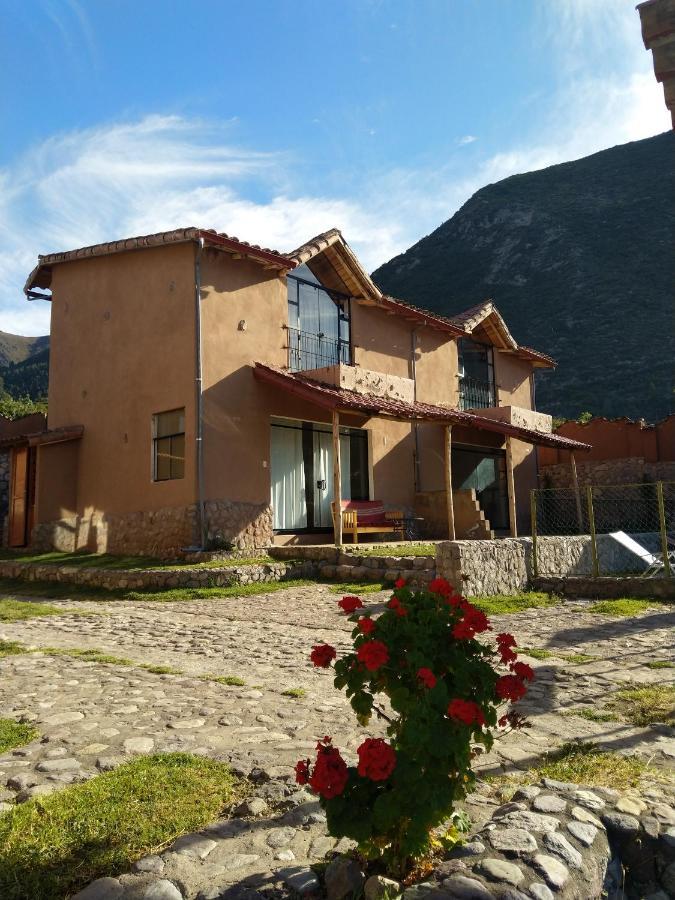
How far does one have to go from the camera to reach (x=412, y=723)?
89.4 inches

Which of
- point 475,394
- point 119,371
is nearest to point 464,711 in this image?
point 119,371

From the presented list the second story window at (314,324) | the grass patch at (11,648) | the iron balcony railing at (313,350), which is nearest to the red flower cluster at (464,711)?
the grass patch at (11,648)

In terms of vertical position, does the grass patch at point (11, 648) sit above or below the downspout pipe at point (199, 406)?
below

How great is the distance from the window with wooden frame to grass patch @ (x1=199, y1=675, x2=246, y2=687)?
843cm

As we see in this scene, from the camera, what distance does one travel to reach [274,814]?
9.78 feet

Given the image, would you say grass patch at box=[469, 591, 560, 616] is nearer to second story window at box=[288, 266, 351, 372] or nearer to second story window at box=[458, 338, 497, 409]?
second story window at box=[288, 266, 351, 372]

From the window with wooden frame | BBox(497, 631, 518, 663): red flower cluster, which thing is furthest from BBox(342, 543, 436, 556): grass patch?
BBox(497, 631, 518, 663): red flower cluster

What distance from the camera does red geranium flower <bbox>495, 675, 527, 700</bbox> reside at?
7.64 feet

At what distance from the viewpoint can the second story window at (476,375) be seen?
846 inches

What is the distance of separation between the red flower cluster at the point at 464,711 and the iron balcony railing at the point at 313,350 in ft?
44.8

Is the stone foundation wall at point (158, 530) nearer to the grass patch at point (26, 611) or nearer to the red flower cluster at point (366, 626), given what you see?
the grass patch at point (26, 611)

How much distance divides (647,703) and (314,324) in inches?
513

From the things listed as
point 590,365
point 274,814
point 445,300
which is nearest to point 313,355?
point 274,814

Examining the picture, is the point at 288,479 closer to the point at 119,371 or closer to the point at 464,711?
the point at 119,371
